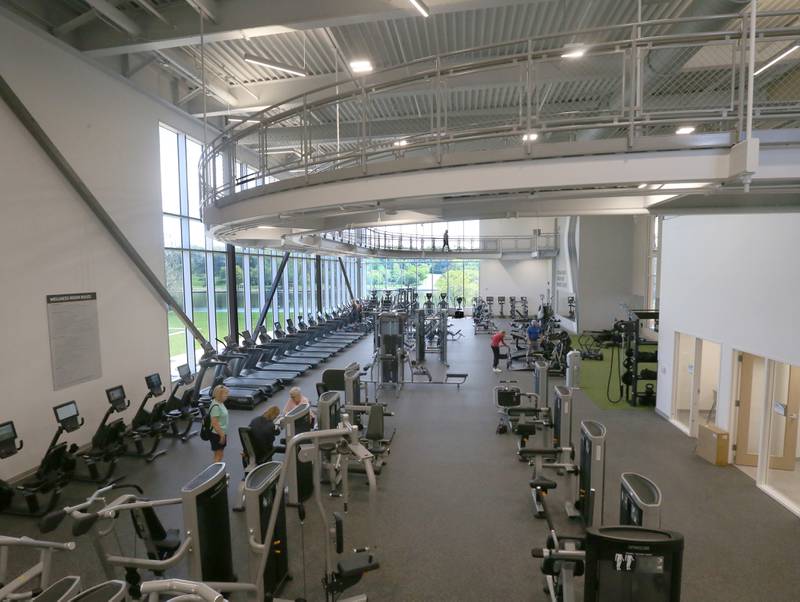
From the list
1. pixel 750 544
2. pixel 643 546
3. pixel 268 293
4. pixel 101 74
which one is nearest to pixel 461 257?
pixel 268 293

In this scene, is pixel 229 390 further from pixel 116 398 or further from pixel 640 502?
pixel 640 502

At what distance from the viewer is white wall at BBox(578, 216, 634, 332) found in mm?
17953

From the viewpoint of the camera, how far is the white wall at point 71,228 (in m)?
6.29

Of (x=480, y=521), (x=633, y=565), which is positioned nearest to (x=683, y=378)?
(x=480, y=521)

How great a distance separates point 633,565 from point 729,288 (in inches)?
224

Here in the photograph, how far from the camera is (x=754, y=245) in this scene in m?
6.27

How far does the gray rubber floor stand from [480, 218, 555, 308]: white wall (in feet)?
63.4

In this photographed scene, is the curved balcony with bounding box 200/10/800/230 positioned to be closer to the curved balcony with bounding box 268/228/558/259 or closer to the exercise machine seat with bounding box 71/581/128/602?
the exercise machine seat with bounding box 71/581/128/602

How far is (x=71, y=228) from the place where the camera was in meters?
7.20

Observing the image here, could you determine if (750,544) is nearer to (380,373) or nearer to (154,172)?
(380,373)

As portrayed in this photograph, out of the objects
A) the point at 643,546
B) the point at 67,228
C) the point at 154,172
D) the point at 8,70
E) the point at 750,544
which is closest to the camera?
the point at 643,546

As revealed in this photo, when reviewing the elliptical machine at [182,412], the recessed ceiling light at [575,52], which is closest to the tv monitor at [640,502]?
the recessed ceiling light at [575,52]

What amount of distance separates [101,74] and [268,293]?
939cm

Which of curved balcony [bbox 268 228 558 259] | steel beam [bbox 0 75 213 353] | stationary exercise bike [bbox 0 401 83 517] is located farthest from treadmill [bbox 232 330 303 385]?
curved balcony [bbox 268 228 558 259]
